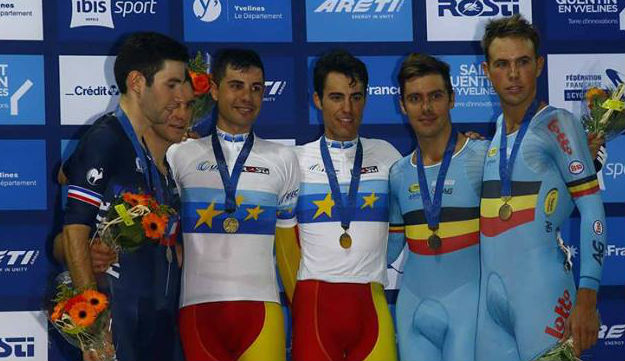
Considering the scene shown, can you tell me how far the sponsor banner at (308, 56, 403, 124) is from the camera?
6.50 meters

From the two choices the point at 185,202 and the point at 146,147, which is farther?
the point at 185,202

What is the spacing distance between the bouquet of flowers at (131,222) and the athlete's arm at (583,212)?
182cm

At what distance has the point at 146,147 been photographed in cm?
443

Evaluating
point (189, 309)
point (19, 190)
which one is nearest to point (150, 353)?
point (189, 309)

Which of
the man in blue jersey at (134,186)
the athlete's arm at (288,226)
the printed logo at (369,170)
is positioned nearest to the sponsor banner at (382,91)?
A: the printed logo at (369,170)

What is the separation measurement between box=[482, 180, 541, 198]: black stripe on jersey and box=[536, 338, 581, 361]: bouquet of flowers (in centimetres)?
73

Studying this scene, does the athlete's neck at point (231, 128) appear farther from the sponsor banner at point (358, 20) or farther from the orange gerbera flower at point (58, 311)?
the orange gerbera flower at point (58, 311)

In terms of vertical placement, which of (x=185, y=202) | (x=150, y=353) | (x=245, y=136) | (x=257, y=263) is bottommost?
(x=150, y=353)

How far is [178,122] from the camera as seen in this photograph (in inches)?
189

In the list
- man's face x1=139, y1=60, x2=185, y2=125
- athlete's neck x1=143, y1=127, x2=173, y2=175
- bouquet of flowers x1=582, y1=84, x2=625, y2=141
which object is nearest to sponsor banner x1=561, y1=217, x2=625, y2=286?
bouquet of flowers x1=582, y1=84, x2=625, y2=141

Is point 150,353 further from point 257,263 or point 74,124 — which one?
point 74,124

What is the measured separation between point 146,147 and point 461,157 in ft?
5.31

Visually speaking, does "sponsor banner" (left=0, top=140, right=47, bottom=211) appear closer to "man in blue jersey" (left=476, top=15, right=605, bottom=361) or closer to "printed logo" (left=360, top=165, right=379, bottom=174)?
"printed logo" (left=360, top=165, right=379, bottom=174)

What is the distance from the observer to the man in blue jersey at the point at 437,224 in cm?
496
